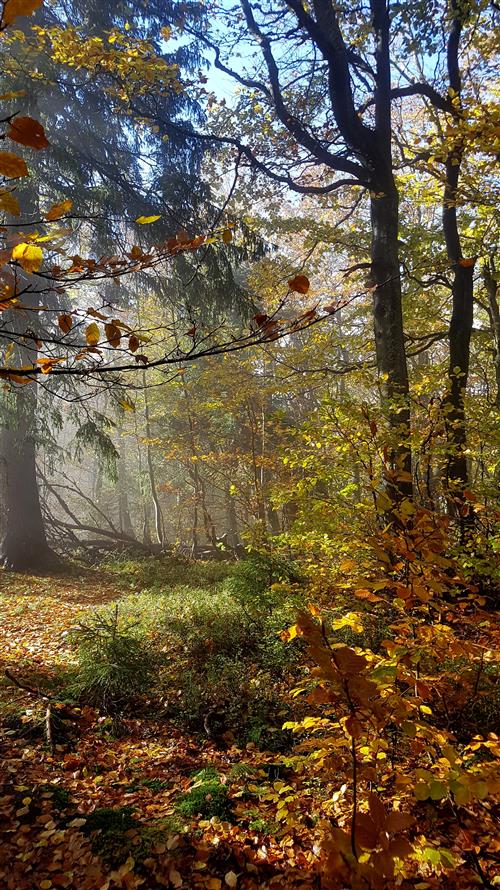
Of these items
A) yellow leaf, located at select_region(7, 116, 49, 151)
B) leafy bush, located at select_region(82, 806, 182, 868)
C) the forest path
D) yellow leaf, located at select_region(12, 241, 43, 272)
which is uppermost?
yellow leaf, located at select_region(7, 116, 49, 151)

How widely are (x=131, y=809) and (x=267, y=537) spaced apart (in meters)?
4.32

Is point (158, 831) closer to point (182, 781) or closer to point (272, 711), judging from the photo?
point (182, 781)

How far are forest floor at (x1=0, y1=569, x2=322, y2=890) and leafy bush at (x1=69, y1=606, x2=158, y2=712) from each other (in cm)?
20

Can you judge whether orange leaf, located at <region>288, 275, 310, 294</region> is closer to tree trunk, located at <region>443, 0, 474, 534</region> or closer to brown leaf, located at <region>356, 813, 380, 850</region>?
brown leaf, located at <region>356, 813, 380, 850</region>

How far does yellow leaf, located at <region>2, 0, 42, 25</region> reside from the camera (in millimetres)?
993

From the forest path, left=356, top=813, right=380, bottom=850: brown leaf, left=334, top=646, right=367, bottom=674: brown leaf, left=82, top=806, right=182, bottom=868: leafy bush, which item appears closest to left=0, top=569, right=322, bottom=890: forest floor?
left=82, top=806, right=182, bottom=868: leafy bush

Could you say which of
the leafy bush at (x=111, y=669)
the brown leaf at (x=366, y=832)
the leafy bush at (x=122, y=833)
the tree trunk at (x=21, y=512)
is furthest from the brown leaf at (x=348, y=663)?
the tree trunk at (x=21, y=512)

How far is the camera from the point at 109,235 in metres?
9.67

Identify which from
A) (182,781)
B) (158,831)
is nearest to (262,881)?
(158,831)

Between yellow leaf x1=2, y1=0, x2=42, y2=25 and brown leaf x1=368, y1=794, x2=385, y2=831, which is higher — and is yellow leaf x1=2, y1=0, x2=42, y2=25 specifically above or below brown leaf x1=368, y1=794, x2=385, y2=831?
above

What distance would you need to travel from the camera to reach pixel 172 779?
10.9 ft

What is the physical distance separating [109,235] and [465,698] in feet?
32.6

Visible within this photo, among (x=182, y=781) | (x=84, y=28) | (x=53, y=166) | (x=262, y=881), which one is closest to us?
(x=262, y=881)

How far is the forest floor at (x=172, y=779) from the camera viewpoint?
244 centimetres
